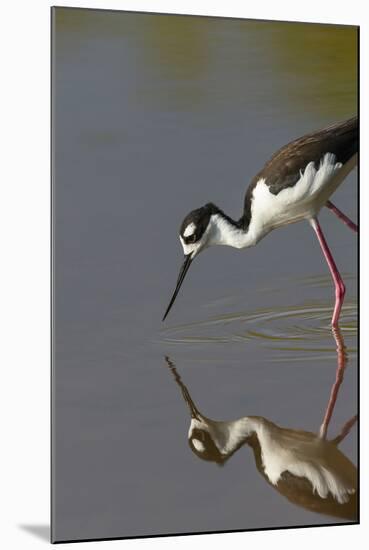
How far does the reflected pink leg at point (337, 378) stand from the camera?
434 centimetres

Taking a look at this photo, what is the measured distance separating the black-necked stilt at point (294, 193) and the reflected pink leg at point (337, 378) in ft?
0.25

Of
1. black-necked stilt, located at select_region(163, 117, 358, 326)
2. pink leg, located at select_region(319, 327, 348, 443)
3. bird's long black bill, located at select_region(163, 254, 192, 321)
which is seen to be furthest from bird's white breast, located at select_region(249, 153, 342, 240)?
pink leg, located at select_region(319, 327, 348, 443)

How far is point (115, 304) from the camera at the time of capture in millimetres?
4172

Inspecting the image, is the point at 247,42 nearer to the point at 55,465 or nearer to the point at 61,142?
the point at 61,142

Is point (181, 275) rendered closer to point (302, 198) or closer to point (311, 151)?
point (302, 198)

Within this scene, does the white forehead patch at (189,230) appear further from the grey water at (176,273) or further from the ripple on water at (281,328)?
the ripple on water at (281,328)

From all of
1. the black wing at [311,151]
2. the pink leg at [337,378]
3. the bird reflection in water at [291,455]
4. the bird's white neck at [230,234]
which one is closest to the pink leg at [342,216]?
the black wing at [311,151]

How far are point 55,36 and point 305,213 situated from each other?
1.14 metres

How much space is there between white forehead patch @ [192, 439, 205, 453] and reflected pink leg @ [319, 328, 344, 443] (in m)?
0.44

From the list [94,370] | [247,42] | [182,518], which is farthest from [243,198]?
[182,518]

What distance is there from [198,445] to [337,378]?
588 millimetres

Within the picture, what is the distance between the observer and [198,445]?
418 centimetres

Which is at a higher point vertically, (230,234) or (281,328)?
(230,234)

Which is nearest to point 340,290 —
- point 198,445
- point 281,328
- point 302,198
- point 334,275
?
point 334,275
